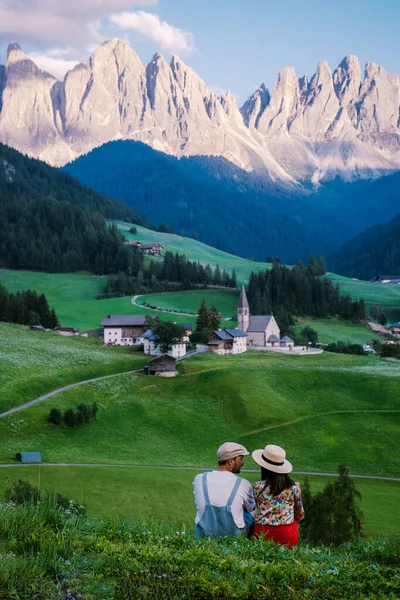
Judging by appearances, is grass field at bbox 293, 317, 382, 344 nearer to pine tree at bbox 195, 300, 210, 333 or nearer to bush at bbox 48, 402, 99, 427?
pine tree at bbox 195, 300, 210, 333

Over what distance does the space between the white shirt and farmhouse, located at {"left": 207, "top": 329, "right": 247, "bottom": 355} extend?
104131 mm

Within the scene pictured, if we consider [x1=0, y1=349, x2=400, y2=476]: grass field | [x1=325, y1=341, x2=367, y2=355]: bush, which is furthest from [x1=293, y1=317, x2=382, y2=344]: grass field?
[x1=0, y1=349, x2=400, y2=476]: grass field

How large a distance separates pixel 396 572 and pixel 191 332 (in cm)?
12341

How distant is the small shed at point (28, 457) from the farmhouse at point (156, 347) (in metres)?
50.4

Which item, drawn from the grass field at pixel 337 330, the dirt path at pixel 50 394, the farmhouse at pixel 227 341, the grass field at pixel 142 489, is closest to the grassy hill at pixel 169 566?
the grass field at pixel 142 489

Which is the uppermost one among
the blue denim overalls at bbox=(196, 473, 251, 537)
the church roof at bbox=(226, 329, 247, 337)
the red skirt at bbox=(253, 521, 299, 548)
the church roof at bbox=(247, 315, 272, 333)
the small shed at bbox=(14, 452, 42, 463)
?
the blue denim overalls at bbox=(196, 473, 251, 537)

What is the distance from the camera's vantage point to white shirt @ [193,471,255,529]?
42.0 ft

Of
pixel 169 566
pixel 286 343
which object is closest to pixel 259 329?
pixel 286 343

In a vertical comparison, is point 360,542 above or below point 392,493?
above

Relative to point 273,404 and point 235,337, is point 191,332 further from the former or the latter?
point 273,404

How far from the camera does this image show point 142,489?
2015 inches

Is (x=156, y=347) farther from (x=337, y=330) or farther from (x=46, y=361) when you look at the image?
(x=337, y=330)

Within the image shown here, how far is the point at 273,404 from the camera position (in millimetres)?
83500

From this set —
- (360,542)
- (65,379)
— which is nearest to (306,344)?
(65,379)
